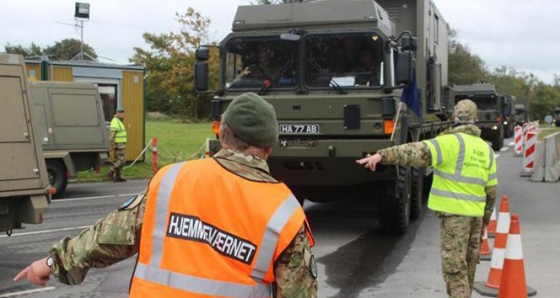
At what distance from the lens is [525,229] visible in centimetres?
965

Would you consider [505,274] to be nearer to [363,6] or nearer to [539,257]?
[539,257]

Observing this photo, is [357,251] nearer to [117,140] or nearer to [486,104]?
[117,140]

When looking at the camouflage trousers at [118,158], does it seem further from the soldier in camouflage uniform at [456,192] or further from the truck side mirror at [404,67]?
the soldier in camouflage uniform at [456,192]

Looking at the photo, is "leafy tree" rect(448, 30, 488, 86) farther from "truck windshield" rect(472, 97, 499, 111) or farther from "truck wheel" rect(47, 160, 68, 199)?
→ "truck wheel" rect(47, 160, 68, 199)

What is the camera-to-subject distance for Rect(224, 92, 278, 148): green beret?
86.4 inches

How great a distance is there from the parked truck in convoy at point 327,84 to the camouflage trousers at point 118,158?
7784 mm

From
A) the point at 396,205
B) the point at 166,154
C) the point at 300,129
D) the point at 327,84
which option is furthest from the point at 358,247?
the point at 166,154

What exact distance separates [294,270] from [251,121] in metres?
0.52

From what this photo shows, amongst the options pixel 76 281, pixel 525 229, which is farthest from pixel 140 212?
pixel 525 229

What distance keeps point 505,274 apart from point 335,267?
2.08 metres

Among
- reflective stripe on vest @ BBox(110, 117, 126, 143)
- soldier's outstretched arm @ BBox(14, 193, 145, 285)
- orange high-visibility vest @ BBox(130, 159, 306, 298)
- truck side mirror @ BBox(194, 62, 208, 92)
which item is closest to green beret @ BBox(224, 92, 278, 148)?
orange high-visibility vest @ BBox(130, 159, 306, 298)

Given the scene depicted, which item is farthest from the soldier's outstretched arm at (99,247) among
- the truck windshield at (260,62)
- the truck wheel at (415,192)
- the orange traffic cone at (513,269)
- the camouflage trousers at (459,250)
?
the truck wheel at (415,192)

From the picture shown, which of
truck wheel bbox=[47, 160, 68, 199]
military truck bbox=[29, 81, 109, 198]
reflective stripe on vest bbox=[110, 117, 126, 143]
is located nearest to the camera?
truck wheel bbox=[47, 160, 68, 199]

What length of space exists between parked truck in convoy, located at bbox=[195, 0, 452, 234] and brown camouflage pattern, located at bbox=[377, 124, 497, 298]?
8.52ft
